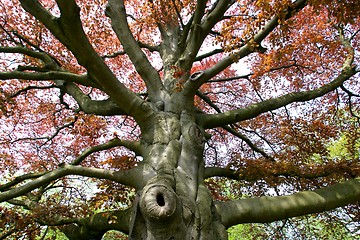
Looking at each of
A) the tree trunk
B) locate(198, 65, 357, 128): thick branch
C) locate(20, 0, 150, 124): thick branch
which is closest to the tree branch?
the tree trunk

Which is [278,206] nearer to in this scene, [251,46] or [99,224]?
[251,46]

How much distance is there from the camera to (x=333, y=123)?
26.3 feet

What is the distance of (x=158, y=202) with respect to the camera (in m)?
3.09

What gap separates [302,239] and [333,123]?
338 centimetres

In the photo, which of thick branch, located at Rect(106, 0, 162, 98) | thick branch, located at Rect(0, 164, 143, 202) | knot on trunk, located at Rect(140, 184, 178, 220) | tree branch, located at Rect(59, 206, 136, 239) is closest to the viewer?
knot on trunk, located at Rect(140, 184, 178, 220)

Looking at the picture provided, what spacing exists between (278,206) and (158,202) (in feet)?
5.30

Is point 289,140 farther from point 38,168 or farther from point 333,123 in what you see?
point 38,168

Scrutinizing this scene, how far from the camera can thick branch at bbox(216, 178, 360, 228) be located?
12.0ft

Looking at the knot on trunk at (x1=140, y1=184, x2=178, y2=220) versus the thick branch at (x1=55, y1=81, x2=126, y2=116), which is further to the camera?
the thick branch at (x1=55, y1=81, x2=126, y2=116)

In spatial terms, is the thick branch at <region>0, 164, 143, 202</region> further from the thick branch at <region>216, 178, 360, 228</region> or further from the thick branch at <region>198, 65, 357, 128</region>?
the thick branch at <region>198, 65, 357, 128</region>

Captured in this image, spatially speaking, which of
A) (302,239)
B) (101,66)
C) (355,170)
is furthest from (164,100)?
(302,239)

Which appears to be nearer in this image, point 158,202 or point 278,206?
point 158,202

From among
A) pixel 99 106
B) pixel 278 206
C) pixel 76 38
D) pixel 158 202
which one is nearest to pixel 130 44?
pixel 99 106

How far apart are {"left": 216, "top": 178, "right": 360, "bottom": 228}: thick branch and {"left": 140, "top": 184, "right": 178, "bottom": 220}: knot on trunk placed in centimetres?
90
